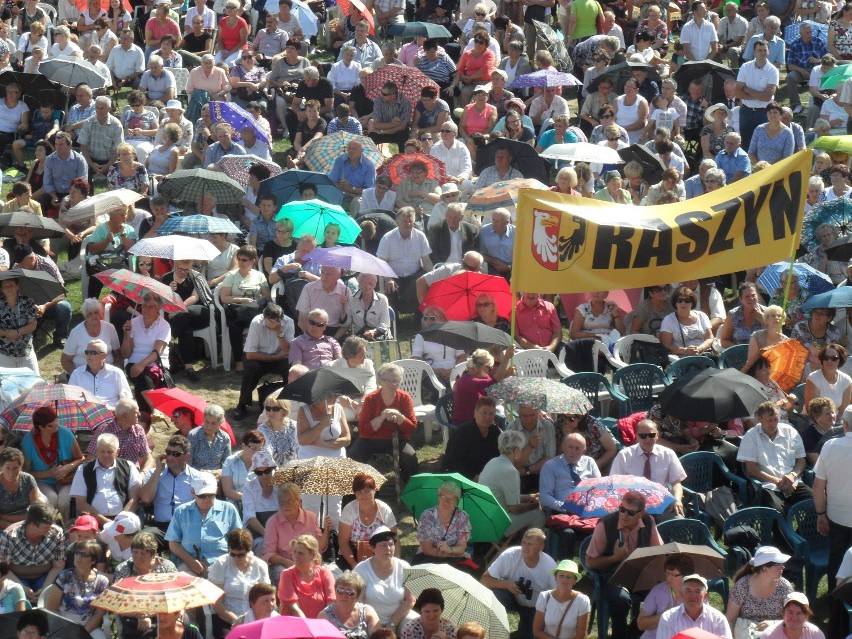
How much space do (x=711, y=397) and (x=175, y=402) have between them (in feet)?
14.2

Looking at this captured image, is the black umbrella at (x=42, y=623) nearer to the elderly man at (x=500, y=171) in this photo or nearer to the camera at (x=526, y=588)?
the camera at (x=526, y=588)

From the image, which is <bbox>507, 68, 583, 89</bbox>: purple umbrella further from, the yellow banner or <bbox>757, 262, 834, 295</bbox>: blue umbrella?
the yellow banner

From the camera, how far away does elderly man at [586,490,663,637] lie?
12.2 meters

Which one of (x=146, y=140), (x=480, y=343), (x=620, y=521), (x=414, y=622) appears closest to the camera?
(x=414, y=622)

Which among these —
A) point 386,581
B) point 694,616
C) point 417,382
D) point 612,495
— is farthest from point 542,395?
point 694,616

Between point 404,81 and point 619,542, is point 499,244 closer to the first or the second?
point 404,81

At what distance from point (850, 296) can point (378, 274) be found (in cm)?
421

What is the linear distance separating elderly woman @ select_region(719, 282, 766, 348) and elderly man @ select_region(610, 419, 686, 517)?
2969mm

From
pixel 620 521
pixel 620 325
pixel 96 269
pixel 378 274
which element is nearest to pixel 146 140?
pixel 96 269

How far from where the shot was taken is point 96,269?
17188 mm

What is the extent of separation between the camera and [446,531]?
12641 millimetres

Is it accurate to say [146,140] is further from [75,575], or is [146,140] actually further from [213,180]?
[75,575]

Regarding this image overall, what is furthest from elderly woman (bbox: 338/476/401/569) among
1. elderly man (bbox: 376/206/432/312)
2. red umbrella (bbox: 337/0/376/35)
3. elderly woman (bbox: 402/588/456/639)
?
red umbrella (bbox: 337/0/376/35)

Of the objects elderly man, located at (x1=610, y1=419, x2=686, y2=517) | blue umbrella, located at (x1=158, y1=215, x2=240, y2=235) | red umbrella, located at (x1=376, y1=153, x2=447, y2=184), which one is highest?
red umbrella, located at (x1=376, y1=153, x2=447, y2=184)
